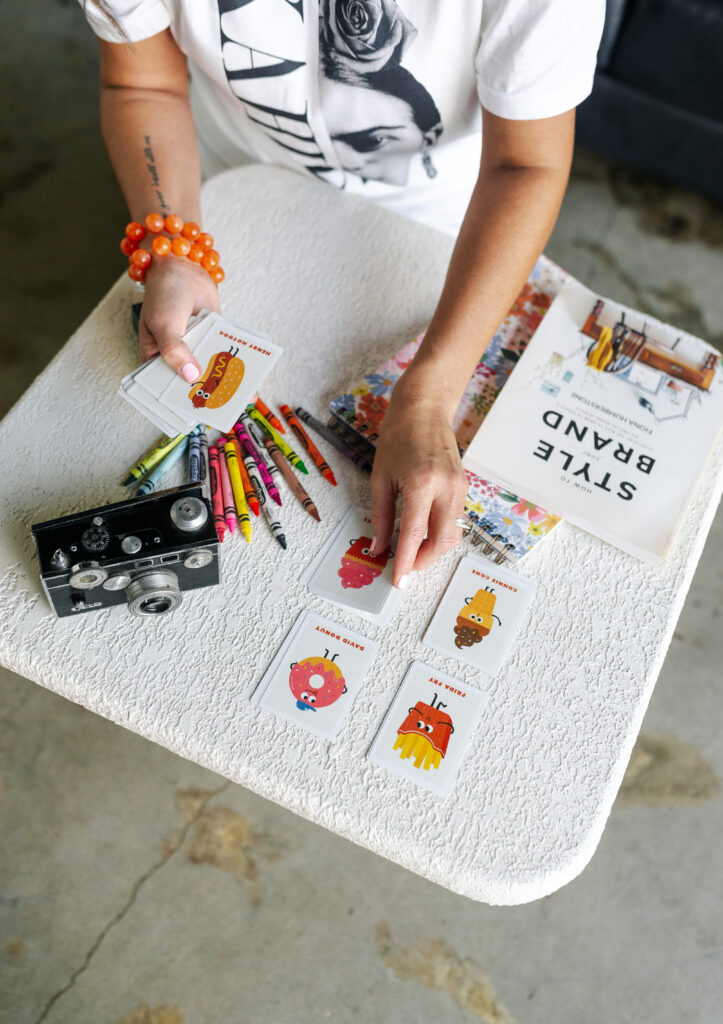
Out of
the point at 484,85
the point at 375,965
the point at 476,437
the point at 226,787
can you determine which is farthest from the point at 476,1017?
the point at 484,85

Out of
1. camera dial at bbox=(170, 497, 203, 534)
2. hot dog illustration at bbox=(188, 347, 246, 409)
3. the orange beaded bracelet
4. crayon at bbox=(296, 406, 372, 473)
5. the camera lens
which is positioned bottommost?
the camera lens

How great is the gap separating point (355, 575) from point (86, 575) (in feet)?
0.88

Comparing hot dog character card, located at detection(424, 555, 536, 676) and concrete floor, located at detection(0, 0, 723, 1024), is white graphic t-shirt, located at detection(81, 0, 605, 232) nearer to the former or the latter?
hot dog character card, located at detection(424, 555, 536, 676)

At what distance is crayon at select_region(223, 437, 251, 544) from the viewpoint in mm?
864

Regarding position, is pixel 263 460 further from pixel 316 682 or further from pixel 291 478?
pixel 316 682

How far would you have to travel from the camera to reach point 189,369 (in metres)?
0.87

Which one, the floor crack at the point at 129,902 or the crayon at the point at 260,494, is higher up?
the crayon at the point at 260,494

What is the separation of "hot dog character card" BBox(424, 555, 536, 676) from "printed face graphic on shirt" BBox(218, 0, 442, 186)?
547mm

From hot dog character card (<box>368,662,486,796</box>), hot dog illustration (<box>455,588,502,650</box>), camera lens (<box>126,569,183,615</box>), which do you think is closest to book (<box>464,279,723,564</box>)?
hot dog illustration (<box>455,588,502,650</box>)

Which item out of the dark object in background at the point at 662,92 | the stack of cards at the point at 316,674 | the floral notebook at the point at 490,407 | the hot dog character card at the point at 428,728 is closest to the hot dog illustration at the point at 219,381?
the floral notebook at the point at 490,407

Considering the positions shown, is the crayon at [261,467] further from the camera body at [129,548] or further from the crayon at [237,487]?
the camera body at [129,548]

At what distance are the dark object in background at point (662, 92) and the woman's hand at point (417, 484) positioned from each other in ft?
4.68

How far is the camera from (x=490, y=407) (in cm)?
97

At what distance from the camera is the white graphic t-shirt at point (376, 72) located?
0.84 metres
